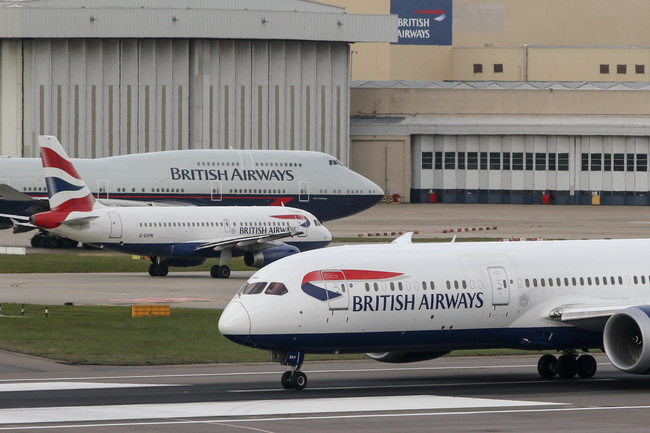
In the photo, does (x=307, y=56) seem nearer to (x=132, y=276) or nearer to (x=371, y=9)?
(x=371, y=9)

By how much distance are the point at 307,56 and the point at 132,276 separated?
5926cm

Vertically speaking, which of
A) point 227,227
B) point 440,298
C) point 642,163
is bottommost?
A: point 440,298

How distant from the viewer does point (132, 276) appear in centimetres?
6275

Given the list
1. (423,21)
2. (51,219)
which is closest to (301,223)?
(51,219)

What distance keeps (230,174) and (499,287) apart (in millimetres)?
56057

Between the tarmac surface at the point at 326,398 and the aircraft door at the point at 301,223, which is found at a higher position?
the aircraft door at the point at 301,223

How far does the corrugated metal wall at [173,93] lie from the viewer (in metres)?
115

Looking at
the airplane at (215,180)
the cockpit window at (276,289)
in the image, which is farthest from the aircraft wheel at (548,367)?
the airplane at (215,180)

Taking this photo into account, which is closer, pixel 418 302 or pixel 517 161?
pixel 418 302

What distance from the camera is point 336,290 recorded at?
28125 millimetres

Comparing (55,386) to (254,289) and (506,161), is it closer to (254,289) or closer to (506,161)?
(254,289)

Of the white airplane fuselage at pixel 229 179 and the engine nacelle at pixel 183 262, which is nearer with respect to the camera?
the engine nacelle at pixel 183 262

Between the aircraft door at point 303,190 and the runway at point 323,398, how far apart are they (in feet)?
168

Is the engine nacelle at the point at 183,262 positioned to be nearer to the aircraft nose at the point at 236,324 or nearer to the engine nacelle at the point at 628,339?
the aircraft nose at the point at 236,324
